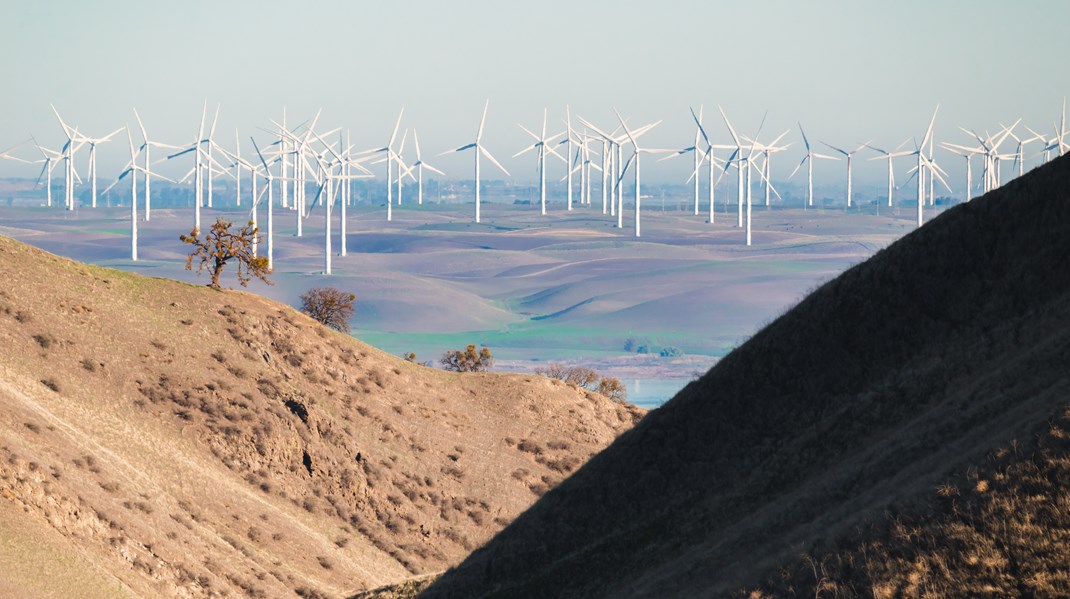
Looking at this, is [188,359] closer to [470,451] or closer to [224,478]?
[224,478]

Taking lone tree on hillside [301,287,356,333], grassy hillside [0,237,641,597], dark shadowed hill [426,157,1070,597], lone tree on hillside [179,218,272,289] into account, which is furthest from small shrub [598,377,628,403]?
dark shadowed hill [426,157,1070,597]

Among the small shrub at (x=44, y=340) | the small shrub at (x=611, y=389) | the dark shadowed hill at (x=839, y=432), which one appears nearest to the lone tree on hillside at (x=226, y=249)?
the small shrub at (x=44, y=340)

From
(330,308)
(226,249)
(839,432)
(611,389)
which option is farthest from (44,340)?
(611,389)

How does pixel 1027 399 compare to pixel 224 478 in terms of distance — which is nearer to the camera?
pixel 1027 399

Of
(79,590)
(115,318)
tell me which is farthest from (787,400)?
(115,318)

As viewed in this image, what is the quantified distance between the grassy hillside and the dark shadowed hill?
1715cm

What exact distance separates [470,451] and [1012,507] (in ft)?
217

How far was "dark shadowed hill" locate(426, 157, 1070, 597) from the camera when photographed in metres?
30.5

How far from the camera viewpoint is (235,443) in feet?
260

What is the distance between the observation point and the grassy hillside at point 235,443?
5791 centimetres

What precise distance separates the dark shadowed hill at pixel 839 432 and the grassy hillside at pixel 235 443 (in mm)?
17147

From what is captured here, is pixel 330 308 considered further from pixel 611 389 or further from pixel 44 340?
pixel 44 340

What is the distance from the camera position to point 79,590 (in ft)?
159

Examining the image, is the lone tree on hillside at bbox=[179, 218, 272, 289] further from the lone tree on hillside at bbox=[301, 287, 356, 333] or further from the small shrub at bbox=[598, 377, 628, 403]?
the small shrub at bbox=[598, 377, 628, 403]
